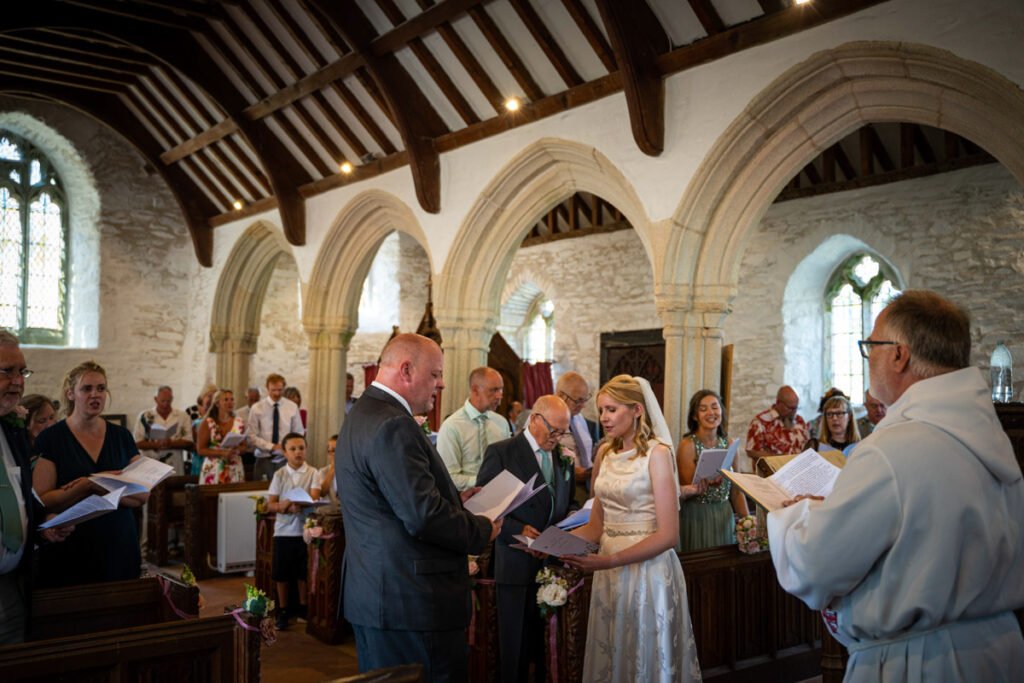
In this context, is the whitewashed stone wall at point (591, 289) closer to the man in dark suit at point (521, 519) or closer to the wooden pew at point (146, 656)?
the man in dark suit at point (521, 519)

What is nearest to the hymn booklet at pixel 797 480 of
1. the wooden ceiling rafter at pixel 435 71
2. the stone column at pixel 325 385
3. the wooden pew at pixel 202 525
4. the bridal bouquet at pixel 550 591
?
the bridal bouquet at pixel 550 591

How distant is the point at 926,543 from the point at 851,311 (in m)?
9.39

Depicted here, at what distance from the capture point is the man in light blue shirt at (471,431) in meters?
4.63

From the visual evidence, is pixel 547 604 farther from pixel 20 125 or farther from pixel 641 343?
pixel 20 125

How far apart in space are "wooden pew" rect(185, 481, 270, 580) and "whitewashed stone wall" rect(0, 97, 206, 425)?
22.3ft

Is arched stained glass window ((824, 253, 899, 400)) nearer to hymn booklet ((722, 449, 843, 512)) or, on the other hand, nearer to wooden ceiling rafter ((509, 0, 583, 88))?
wooden ceiling rafter ((509, 0, 583, 88))

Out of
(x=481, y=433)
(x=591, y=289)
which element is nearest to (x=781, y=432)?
(x=481, y=433)

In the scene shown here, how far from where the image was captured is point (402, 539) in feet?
8.21

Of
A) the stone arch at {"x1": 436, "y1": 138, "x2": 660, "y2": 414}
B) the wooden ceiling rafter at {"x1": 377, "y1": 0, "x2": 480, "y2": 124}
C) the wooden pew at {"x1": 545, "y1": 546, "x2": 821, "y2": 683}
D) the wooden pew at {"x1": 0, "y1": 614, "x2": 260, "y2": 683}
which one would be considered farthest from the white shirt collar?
the wooden ceiling rafter at {"x1": 377, "y1": 0, "x2": 480, "y2": 124}

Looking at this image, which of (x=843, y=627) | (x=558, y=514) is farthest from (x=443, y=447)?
(x=843, y=627)

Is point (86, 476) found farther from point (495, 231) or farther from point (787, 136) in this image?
point (495, 231)

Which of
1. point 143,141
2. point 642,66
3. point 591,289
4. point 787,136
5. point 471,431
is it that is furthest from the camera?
point 143,141

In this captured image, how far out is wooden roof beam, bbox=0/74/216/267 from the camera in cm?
1231

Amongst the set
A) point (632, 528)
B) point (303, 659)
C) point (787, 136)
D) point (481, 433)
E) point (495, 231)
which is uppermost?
point (787, 136)
